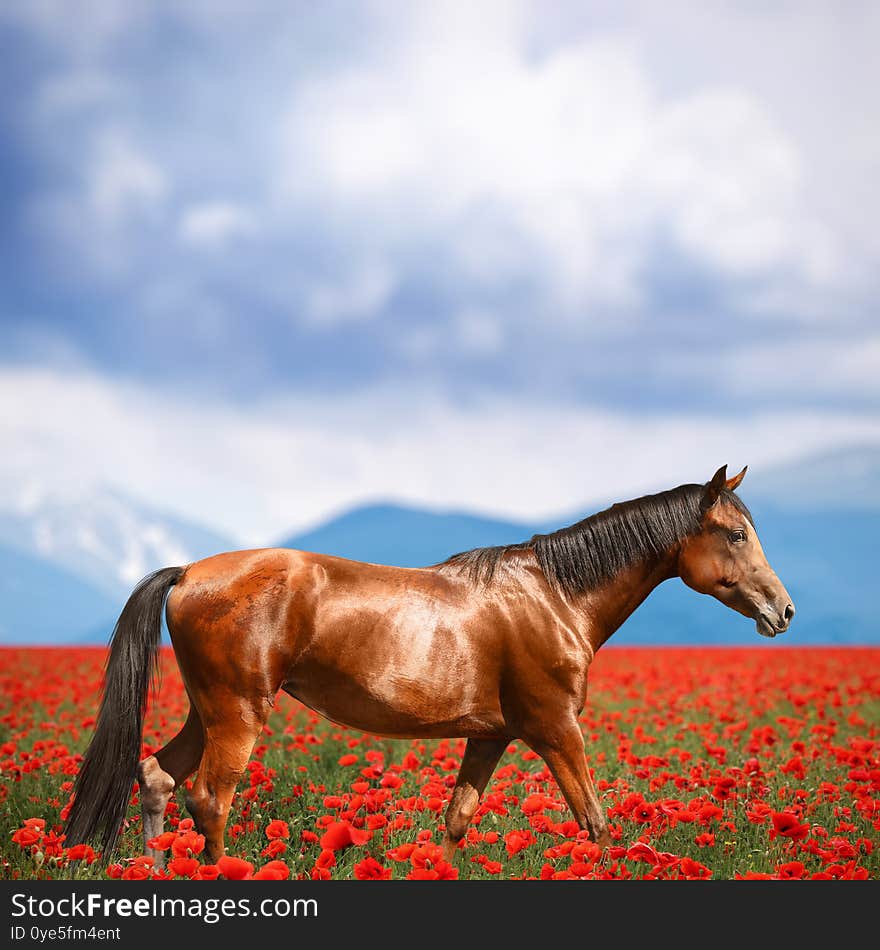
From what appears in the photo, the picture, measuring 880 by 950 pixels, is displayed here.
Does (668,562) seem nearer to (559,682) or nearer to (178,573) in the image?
(559,682)

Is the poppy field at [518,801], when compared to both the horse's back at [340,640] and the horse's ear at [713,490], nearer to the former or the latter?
the horse's back at [340,640]

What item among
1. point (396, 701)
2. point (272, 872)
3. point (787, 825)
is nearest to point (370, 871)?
point (272, 872)

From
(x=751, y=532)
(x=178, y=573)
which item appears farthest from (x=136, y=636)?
(x=751, y=532)

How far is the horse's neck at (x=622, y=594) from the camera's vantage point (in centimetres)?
516

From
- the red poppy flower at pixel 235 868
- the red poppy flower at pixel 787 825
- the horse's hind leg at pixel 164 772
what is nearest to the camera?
the red poppy flower at pixel 235 868

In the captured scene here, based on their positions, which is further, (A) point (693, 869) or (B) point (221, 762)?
(B) point (221, 762)

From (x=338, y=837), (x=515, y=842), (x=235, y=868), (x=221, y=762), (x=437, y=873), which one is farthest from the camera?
(x=221, y=762)

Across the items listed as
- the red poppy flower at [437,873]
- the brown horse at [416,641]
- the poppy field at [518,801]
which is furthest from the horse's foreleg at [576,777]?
the red poppy flower at [437,873]

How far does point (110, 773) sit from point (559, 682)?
7.97 ft

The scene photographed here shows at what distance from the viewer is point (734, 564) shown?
5172mm

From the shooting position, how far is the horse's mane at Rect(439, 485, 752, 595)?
5168 millimetres

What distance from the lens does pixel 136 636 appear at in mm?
5000

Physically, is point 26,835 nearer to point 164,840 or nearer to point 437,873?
point 164,840

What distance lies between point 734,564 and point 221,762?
291 centimetres
